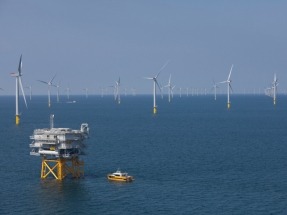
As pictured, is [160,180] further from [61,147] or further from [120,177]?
[61,147]

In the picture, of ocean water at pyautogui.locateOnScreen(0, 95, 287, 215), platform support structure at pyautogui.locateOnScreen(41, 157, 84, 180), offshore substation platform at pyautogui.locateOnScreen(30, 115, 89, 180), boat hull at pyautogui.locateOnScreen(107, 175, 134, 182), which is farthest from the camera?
platform support structure at pyautogui.locateOnScreen(41, 157, 84, 180)

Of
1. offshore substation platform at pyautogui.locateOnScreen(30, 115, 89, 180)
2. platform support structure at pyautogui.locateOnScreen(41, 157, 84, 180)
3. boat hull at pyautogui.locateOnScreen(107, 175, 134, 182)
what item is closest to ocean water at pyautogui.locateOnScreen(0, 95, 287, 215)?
boat hull at pyautogui.locateOnScreen(107, 175, 134, 182)

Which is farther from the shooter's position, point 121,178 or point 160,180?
point 160,180

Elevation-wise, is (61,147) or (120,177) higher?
(61,147)

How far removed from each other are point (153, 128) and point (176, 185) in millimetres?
89158

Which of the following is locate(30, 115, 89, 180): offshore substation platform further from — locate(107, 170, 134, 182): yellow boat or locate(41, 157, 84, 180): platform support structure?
locate(107, 170, 134, 182): yellow boat

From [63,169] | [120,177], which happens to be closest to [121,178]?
[120,177]

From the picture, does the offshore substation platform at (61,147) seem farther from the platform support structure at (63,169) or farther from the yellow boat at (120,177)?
the yellow boat at (120,177)

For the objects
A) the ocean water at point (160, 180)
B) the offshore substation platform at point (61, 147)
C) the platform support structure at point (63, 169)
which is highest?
the offshore substation platform at point (61, 147)

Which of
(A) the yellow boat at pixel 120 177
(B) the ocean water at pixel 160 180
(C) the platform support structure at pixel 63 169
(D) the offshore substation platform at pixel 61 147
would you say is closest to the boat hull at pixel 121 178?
(A) the yellow boat at pixel 120 177

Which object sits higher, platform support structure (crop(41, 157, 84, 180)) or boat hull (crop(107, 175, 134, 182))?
platform support structure (crop(41, 157, 84, 180))

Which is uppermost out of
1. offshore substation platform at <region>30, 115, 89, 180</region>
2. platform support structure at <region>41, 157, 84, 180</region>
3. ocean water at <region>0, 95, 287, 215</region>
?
offshore substation platform at <region>30, 115, 89, 180</region>

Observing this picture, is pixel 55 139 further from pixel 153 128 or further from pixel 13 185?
pixel 153 128

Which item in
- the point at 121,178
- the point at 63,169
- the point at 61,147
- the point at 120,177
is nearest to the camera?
the point at 121,178
